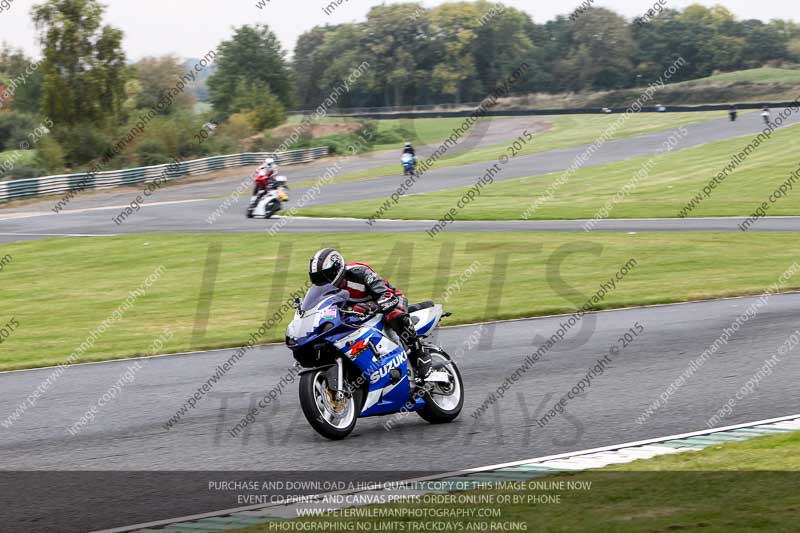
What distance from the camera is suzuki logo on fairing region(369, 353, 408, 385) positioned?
342 inches

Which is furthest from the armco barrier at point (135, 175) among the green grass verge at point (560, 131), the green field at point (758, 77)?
the green field at point (758, 77)

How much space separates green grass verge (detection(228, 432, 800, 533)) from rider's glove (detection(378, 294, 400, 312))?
8.23ft

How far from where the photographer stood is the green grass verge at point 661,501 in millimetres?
5469

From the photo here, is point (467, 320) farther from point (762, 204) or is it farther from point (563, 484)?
point (762, 204)

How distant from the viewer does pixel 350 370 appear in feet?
28.3

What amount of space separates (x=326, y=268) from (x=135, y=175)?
4538cm

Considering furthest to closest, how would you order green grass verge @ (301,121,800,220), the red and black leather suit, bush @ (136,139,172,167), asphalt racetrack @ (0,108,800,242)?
bush @ (136,139,172,167)
green grass verge @ (301,121,800,220)
asphalt racetrack @ (0,108,800,242)
the red and black leather suit

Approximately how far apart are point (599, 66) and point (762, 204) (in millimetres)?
87014

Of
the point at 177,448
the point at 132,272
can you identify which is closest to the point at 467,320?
the point at 177,448

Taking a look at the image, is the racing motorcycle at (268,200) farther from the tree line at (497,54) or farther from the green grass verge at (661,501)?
the tree line at (497,54)

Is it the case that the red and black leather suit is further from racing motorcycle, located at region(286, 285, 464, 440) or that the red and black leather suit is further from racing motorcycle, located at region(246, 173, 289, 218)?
racing motorcycle, located at region(246, 173, 289, 218)

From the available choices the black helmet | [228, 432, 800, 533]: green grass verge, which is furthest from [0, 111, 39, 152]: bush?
[228, 432, 800, 533]: green grass verge

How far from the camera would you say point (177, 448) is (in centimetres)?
834

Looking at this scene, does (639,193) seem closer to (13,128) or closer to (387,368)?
(387,368)
